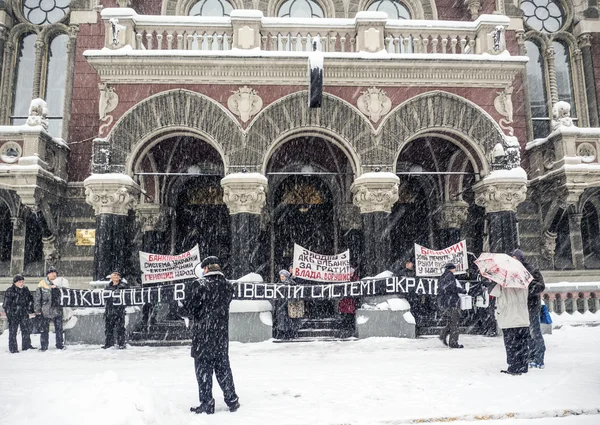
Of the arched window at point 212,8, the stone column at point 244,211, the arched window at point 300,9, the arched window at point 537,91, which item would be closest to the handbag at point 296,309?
the stone column at point 244,211

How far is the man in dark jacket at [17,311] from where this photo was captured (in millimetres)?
11172

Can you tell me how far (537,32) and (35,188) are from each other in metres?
17.5

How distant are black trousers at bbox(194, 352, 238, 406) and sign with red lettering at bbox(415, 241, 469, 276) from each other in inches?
325

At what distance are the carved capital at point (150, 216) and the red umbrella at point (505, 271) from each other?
37.3 ft

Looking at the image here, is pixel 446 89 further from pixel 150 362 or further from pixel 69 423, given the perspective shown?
pixel 69 423

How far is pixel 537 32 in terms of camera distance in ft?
59.9

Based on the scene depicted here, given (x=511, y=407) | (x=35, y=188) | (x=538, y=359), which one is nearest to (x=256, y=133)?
(x=35, y=188)

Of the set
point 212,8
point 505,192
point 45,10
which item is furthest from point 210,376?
point 45,10

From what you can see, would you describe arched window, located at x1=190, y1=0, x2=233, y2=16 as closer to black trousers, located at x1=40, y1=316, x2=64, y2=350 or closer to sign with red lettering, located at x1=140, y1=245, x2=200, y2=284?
sign with red lettering, located at x1=140, y1=245, x2=200, y2=284

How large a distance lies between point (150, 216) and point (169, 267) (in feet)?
13.5

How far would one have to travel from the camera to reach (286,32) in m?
14.0

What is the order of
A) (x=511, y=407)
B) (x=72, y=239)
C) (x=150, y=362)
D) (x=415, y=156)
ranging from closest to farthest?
(x=511, y=407), (x=150, y=362), (x=72, y=239), (x=415, y=156)

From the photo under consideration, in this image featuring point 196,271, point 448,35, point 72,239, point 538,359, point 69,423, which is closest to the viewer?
point 69,423

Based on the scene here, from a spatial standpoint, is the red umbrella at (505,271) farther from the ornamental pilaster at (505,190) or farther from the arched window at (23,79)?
the arched window at (23,79)
